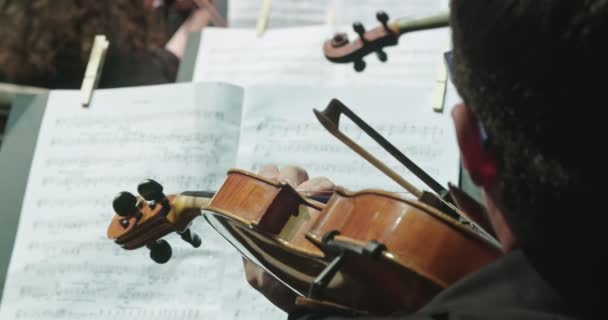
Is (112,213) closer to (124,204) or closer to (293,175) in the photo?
(124,204)

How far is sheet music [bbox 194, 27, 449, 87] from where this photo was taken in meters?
1.30

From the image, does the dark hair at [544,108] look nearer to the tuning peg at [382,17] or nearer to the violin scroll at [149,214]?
the violin scroll at [149,214]

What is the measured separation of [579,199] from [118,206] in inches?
25.2

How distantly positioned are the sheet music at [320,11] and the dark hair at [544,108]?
0.90 m

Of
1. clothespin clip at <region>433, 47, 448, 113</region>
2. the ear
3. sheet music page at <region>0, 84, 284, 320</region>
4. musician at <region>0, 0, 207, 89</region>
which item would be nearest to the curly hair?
musician at <region>0, 0, 207, 89</region>

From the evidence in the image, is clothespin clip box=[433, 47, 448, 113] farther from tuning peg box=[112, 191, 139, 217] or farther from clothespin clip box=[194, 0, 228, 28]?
clothespin clip box=[194, 0, 228, 28]

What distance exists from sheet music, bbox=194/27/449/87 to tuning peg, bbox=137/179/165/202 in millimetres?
395

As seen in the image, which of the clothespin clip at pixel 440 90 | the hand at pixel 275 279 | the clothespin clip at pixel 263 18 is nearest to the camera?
the hand at pixel 275 279

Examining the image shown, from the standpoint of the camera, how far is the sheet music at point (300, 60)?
1299 millimetres

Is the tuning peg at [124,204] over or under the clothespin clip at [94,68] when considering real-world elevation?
under

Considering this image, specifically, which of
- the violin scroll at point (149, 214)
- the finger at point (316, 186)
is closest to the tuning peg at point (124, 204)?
the violin scroll at point (149, 214)

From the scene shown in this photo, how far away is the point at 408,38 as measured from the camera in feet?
4.37

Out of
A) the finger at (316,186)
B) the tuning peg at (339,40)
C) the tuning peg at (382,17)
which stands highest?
the tuning peg at (382,17)

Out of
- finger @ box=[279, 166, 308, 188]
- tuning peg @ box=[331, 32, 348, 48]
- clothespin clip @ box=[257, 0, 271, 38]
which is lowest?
finger @ box=[279, 166, 308, 188]
